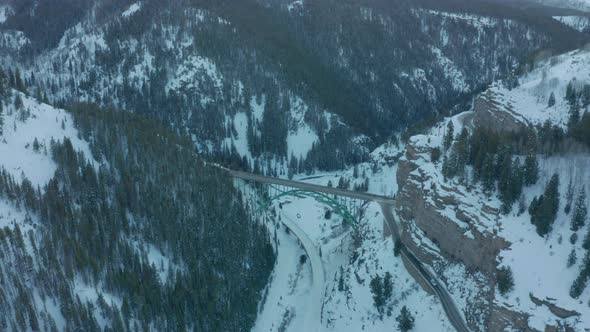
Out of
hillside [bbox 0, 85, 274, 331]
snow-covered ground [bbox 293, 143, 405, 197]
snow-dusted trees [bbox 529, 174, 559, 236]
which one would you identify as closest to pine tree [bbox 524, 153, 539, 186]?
snow-dusted trees [bbox 529, 174, 559, 236]

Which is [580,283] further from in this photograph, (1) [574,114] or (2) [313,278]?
(2) [313,278]

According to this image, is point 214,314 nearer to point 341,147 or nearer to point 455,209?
point 455,209

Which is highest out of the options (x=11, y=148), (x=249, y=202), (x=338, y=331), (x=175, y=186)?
(x=11, y=148)

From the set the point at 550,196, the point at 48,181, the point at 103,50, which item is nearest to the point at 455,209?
the point at 550,196

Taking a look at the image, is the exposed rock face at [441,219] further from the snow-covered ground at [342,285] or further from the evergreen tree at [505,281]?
the snow-covered ground at [342,285]

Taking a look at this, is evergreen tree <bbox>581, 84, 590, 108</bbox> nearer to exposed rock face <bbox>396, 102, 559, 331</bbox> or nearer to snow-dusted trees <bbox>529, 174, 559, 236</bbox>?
exposed rock face <bbox>396, 102, 559, 331</bbox>

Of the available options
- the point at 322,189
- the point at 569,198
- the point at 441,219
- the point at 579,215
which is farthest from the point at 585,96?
the point at 322,189
